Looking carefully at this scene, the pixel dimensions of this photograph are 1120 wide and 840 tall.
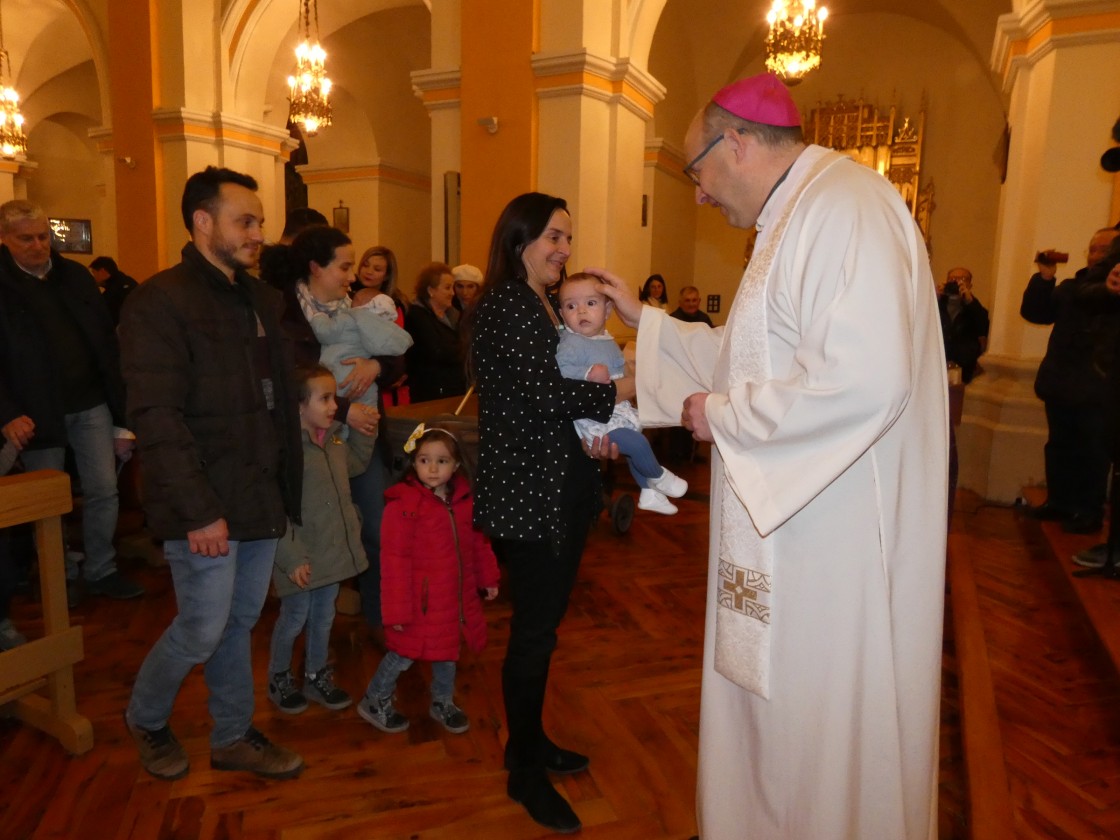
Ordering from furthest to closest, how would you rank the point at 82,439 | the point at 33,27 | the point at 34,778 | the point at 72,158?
the point at 72,158 → the point at 33,27 → the point at 82,439 → the point at 34,778

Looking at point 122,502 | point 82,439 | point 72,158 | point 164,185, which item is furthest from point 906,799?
point 72,158

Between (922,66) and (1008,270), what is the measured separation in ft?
17.9

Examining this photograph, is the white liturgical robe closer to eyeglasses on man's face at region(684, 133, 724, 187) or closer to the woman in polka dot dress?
eyeglasses on man's face at region(684, 133, 724, 187)

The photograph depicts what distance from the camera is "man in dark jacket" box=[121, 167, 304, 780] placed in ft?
6.79

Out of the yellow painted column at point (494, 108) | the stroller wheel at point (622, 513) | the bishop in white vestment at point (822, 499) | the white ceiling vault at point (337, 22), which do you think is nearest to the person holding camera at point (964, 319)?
the white ceiling vault at point (337, 22)

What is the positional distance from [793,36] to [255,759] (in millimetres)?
6184

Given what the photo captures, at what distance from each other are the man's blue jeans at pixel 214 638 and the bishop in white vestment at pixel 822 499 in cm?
139

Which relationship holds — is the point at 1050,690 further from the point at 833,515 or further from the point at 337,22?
the point at 337,22

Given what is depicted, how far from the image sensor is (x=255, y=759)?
2.46 metres

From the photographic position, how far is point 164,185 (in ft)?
29.2

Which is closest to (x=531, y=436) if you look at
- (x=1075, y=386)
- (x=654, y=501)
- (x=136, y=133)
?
(x=654, y=501)

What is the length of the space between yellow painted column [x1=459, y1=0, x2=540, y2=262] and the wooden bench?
13.6ft

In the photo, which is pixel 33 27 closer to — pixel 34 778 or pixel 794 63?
pixel 794 63

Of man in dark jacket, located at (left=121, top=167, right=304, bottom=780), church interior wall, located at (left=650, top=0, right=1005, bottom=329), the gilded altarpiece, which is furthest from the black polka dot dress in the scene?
the gilded altarpiece
